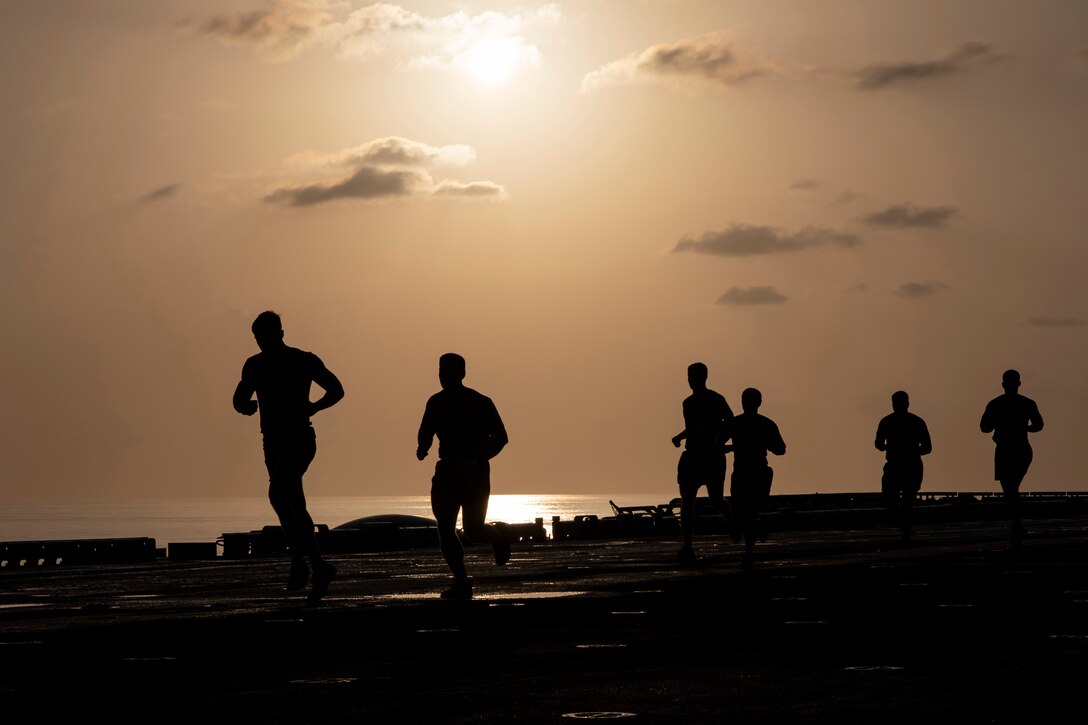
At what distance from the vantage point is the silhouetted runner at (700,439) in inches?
840

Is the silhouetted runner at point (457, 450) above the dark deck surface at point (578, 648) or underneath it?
above

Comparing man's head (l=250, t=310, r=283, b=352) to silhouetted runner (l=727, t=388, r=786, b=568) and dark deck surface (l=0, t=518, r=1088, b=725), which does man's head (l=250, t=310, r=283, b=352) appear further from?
silhouetted runner (l=727, t=388, r=786, b=568)

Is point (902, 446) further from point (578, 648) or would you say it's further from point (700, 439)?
point (578, 648)

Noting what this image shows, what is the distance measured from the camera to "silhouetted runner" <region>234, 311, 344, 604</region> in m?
15.1

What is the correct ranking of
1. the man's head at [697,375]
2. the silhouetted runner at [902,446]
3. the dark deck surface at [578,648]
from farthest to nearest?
the silhouetted runner at [902,446] → the man's head at [697,375] → the dark deck surface at [578,648]

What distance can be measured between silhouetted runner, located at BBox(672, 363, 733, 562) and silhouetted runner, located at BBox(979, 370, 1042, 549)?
372 cm

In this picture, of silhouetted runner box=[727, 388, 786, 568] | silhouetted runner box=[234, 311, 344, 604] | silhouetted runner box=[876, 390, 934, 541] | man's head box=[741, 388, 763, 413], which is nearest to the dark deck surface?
silhouetted runner box=[234, 311, 344, 604]

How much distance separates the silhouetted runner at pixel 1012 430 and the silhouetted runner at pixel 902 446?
233 cm

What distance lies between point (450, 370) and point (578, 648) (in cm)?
623

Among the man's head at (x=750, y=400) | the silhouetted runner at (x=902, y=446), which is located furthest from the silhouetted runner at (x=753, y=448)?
the silhouetted runner at (x=902, y=446)

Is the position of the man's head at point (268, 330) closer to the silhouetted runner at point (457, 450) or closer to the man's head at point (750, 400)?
the silhouetted runner at point (457, 450)

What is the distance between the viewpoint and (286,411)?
1509 centimetres

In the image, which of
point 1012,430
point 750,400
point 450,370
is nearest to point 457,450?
point 450,370

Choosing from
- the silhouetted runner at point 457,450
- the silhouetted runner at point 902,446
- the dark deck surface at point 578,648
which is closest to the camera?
the dark deck surface at point 578,648
